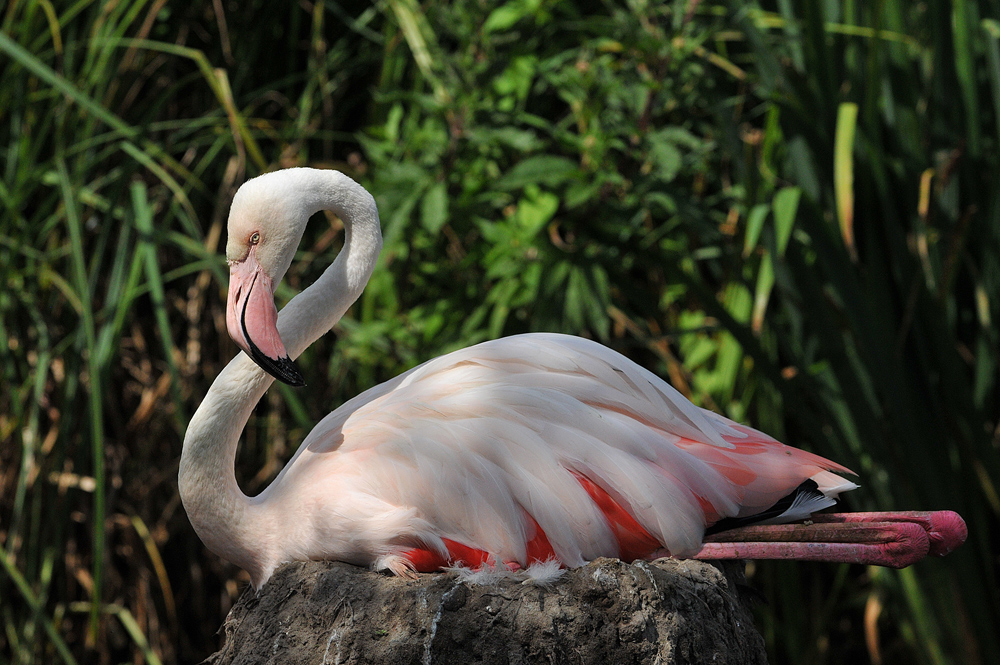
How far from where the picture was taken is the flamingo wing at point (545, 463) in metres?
1.39

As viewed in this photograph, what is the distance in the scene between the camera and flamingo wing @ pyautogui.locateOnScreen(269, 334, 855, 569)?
1.39 m

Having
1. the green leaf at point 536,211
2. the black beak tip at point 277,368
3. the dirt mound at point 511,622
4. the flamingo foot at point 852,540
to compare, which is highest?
the black beak tip at point 277,368

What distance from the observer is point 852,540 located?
144 centimetres

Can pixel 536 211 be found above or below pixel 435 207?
below

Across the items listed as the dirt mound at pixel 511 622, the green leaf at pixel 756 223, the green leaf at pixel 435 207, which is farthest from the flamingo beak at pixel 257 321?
the green leaf at pixel 756 223

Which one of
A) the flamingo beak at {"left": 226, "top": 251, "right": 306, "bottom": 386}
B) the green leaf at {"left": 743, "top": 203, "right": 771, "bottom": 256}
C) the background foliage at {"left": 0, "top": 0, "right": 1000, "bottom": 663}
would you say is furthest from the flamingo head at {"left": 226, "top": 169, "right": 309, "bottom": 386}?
the green leaf at {"left": 743, "top": 203, "right": 771, "bottom": 256}

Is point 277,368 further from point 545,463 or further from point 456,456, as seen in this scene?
point 545,463

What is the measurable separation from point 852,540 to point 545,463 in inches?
22.0

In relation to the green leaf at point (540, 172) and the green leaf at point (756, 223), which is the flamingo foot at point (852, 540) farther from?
the green leaf at point (540, 172)

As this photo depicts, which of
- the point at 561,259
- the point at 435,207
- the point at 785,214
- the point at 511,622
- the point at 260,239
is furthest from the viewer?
the point at 561,259

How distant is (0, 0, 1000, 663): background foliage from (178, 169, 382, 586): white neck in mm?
727

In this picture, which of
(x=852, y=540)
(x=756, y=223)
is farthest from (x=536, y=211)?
(x=852, y=540)

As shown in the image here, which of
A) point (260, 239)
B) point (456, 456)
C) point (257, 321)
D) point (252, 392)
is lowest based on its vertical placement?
point (456, 456)

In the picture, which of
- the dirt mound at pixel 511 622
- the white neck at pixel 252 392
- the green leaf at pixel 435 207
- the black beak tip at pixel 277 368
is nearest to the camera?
the dirt mound at pixel 511 622
